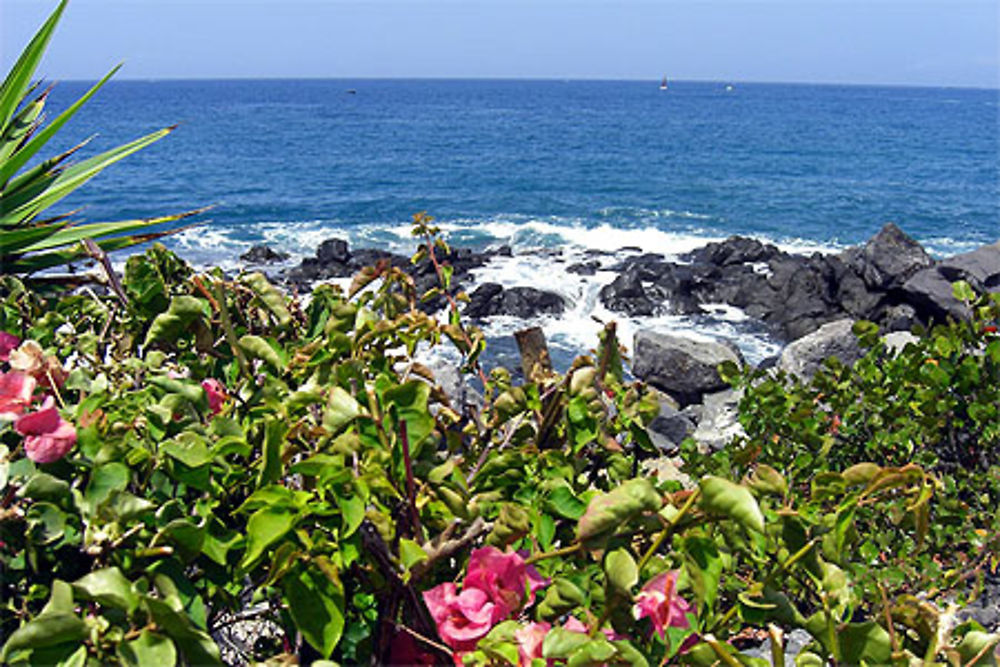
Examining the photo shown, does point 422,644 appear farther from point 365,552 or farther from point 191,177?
point 191,177

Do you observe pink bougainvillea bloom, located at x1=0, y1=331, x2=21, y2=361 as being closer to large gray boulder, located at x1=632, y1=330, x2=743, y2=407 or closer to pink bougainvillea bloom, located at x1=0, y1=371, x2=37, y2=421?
pink bougainvillea bloom, located at x1=0, y1=371, x2=37, y2=421

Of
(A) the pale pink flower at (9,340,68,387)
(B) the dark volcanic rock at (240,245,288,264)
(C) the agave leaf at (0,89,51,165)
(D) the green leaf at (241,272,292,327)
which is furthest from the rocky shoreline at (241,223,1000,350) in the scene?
(A) the pale pink flower at (9,340,68,387)

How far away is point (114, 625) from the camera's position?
90cm

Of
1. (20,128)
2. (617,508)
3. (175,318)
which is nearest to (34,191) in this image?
(20,128)

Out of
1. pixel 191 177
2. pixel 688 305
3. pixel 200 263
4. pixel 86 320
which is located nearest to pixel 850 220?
pixel 688 305

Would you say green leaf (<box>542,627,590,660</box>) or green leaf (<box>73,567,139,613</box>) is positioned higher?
green leaf (<box>73,567,139,613</box>)

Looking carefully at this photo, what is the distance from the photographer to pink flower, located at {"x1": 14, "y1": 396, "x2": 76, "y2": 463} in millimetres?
1074

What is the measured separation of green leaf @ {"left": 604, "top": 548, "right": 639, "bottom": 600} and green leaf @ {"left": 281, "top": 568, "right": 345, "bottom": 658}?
1.00ft

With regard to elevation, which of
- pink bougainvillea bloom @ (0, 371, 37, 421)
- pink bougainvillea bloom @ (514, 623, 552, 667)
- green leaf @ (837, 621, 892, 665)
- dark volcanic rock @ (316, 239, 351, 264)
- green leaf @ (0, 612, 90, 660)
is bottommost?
dark volcanic rock @ (316, 239, 351, 264)

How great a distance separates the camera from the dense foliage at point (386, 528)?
94 cm

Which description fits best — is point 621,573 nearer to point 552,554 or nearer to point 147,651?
point 552,554

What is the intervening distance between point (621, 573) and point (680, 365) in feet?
35.6

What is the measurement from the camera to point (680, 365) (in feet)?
37.8

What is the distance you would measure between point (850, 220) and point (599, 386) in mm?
31325
